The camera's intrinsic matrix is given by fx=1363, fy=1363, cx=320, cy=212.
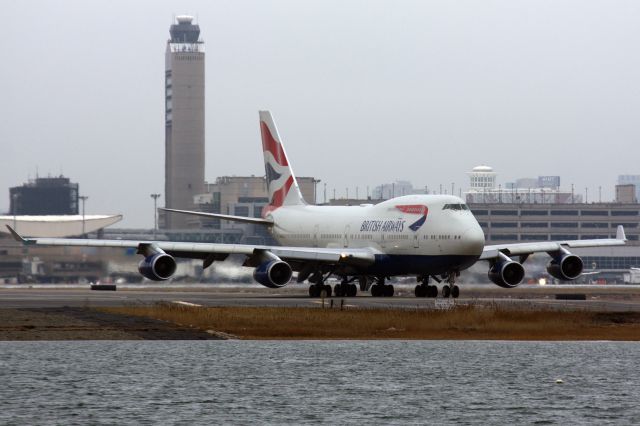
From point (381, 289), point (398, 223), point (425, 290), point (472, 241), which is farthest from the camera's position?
point (381, 289)

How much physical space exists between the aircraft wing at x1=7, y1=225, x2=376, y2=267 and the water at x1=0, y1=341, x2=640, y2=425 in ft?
62.9

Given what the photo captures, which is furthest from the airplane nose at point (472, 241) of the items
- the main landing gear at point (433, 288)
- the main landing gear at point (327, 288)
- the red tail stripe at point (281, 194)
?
the red tail stripe at point (281, 194)

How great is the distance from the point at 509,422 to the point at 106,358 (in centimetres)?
1989

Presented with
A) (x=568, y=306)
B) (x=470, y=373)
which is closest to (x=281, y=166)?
(x=568, y=306)

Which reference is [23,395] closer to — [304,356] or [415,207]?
[304,356]

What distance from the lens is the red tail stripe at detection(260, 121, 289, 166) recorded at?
311 feet

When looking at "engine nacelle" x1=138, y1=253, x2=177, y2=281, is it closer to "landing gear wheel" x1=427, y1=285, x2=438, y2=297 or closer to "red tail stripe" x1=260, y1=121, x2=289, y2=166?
"landing gear wheel" x1=427, y1=285, x2=438, y2=297

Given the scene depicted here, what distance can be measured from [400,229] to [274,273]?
8834mm

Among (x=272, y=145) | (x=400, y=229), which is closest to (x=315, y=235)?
(x=400, y=229)

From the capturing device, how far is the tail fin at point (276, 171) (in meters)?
93.2

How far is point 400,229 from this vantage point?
7938 cm

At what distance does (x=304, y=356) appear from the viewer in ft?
172

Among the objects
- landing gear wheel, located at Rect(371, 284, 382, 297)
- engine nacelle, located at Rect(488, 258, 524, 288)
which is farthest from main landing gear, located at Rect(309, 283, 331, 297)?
engine nacelle, located at Rect(488, 258, 524, 288)

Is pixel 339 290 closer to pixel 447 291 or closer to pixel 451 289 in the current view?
pixel 447 291
